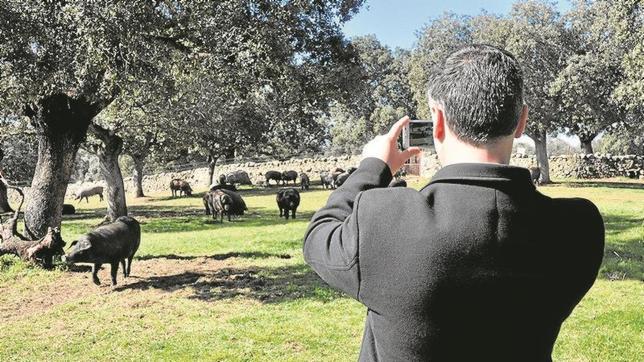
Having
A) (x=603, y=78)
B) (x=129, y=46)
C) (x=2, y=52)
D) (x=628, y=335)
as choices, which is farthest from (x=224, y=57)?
(x=603, y=78)

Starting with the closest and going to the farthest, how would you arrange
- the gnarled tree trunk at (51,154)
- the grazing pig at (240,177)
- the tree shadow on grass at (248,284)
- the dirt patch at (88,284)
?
the dirt patch at (88,284), the tree shadow on grass at (248,284), the gnarled tree trunk at (51,154), the grazing pig at (240,177)

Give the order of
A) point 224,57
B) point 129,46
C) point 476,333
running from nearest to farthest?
point 476,333 → point 129,46 → point 224,57

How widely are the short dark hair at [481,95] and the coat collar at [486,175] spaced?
0.10 meters

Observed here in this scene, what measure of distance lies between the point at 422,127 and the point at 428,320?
1.10 metres

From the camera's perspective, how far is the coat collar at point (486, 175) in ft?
5.73

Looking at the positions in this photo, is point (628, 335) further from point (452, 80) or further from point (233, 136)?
point (233, 136)

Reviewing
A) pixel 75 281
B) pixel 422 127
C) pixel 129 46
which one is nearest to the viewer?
pixel 422 127

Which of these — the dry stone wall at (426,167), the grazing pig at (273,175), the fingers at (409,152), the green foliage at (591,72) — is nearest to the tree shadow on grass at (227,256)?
the fingers at (409,152)

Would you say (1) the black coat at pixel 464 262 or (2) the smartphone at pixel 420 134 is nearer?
(1) the black coat at pixel 464 262

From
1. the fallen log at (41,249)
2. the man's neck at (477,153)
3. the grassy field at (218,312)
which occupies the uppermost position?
the man's neck at (477,153)

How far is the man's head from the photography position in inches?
70.8

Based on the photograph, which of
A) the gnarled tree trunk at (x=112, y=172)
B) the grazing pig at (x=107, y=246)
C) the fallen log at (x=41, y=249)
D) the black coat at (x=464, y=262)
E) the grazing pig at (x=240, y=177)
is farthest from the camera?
the grazing pig at (x=240, y=177)

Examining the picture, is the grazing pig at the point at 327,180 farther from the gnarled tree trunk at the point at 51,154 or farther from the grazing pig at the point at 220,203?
the gnarled tree trunk at the point at 51,154

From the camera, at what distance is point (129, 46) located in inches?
402
